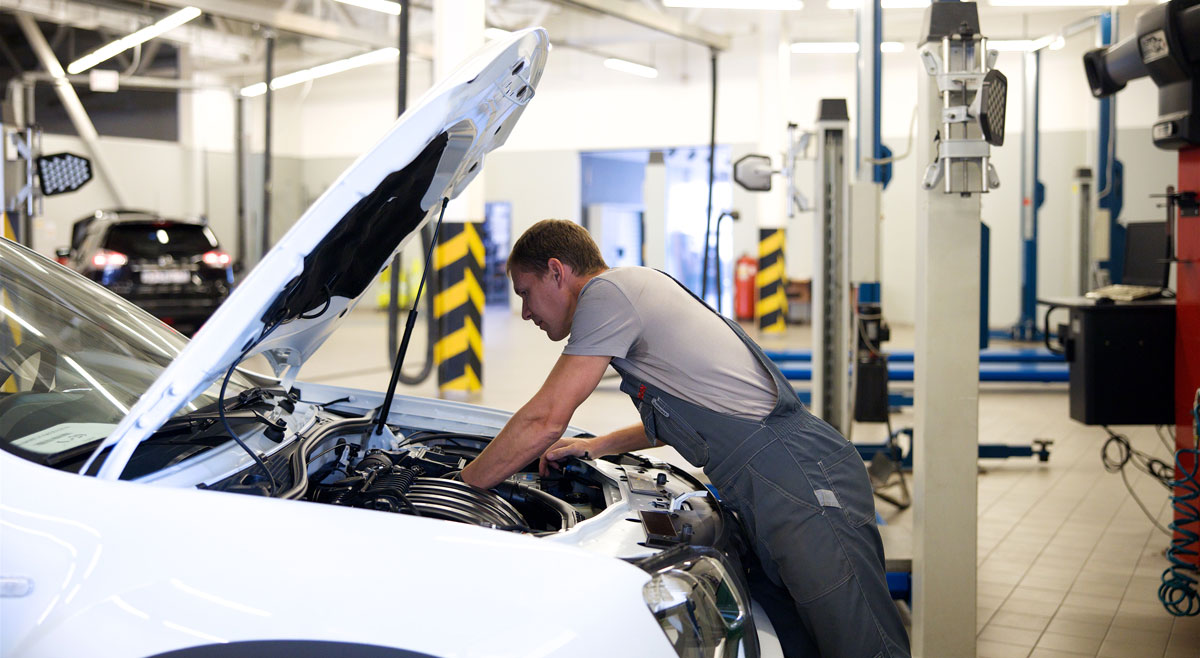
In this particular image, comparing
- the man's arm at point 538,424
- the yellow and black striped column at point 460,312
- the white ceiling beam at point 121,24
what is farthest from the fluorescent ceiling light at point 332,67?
the man's arm at point 538,424

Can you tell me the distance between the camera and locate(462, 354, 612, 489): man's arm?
6.72 feet

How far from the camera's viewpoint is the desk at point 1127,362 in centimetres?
388

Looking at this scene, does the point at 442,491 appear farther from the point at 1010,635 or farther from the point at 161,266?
the point at 161,266

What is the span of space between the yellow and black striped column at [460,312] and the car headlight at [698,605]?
21.3 feet

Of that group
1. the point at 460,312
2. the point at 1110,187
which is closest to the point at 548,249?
the point at 460,312

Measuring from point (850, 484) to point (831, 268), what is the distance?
122 inches

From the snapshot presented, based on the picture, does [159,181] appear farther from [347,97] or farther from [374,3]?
[374,3]

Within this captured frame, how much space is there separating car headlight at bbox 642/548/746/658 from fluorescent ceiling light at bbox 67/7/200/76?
11.2 metres

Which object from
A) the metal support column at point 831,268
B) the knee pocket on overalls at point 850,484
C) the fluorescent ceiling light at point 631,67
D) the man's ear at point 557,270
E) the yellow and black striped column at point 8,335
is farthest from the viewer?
the fluorescent ceiling light at point 631,67

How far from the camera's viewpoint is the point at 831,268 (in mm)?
5180

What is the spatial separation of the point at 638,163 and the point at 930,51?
16.3 meters

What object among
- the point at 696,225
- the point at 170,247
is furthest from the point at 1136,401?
the point at 696,225

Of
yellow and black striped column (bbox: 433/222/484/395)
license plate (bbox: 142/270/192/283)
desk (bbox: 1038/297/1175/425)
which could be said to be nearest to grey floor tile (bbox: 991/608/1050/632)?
desk (bbox: 1038/297/1175/425)

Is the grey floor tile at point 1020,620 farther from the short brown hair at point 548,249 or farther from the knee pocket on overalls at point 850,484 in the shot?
the short brown hair at point 548,249
